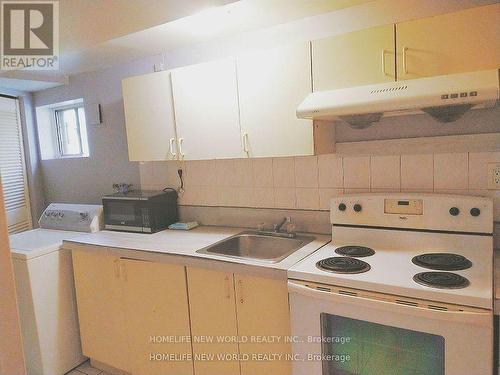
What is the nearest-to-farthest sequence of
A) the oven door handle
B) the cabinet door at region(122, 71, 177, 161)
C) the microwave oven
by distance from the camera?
the oven door handle
the cabinet door at region(122, 71, 177, 161)
the microwave oven

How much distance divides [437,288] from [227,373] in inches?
46.0

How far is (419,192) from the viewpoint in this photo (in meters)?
1.82

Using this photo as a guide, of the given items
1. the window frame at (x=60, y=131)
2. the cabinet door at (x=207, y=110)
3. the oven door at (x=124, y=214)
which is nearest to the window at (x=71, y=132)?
the window frame at (x=60, y=131)

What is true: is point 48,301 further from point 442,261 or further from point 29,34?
point 442,261

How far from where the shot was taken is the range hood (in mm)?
1295

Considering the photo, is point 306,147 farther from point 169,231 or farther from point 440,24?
point 169,231

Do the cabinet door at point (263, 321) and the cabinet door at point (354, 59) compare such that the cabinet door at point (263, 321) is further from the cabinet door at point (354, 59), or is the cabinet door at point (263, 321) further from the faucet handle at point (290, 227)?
the cabinet door at point (354, 59)

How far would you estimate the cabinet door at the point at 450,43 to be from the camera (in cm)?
141

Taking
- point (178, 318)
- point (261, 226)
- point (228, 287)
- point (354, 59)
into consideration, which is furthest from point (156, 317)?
point (354, 59)

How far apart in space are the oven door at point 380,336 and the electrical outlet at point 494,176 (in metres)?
0.73

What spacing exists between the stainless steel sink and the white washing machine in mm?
1099

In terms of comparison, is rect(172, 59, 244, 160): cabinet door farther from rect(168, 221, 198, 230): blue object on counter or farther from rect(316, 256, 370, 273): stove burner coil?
rect(316, 256, 370, 273): stove burner coil

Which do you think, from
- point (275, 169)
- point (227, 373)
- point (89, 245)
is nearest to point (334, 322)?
point (227, 373)

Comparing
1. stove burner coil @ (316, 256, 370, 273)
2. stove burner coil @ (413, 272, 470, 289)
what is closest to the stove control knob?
stove burner coil @ (413, 272, 470, 289)
